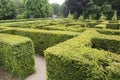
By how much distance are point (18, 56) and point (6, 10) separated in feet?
93.7

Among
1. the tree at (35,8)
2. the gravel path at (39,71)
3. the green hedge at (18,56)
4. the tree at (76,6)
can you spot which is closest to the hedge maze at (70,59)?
the green hedge at (18,56)

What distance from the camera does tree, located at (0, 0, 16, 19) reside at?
31534 millimetres

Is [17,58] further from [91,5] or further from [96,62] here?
[91,5]

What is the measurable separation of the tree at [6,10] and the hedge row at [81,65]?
30207mm

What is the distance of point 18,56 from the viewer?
6270 mm

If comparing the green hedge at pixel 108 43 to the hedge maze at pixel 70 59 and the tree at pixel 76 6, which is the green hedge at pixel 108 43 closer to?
the hedge maze at pixel 70 59

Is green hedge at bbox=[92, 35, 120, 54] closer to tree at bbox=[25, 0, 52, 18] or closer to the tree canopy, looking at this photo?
the tree canopy

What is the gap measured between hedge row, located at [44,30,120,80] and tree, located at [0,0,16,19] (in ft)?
99.1

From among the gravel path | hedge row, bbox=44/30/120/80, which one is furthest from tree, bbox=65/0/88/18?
hedge row, bbox=44/30/120/80

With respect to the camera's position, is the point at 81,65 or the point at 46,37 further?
the point at 46,37

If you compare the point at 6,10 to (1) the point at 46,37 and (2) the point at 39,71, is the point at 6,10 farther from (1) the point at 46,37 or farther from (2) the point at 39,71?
(2) the point at 39,71

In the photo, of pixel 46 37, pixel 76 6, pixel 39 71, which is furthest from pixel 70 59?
pixel 76 6

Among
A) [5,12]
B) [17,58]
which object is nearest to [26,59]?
[17,58]

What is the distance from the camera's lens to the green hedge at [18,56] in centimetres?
628
